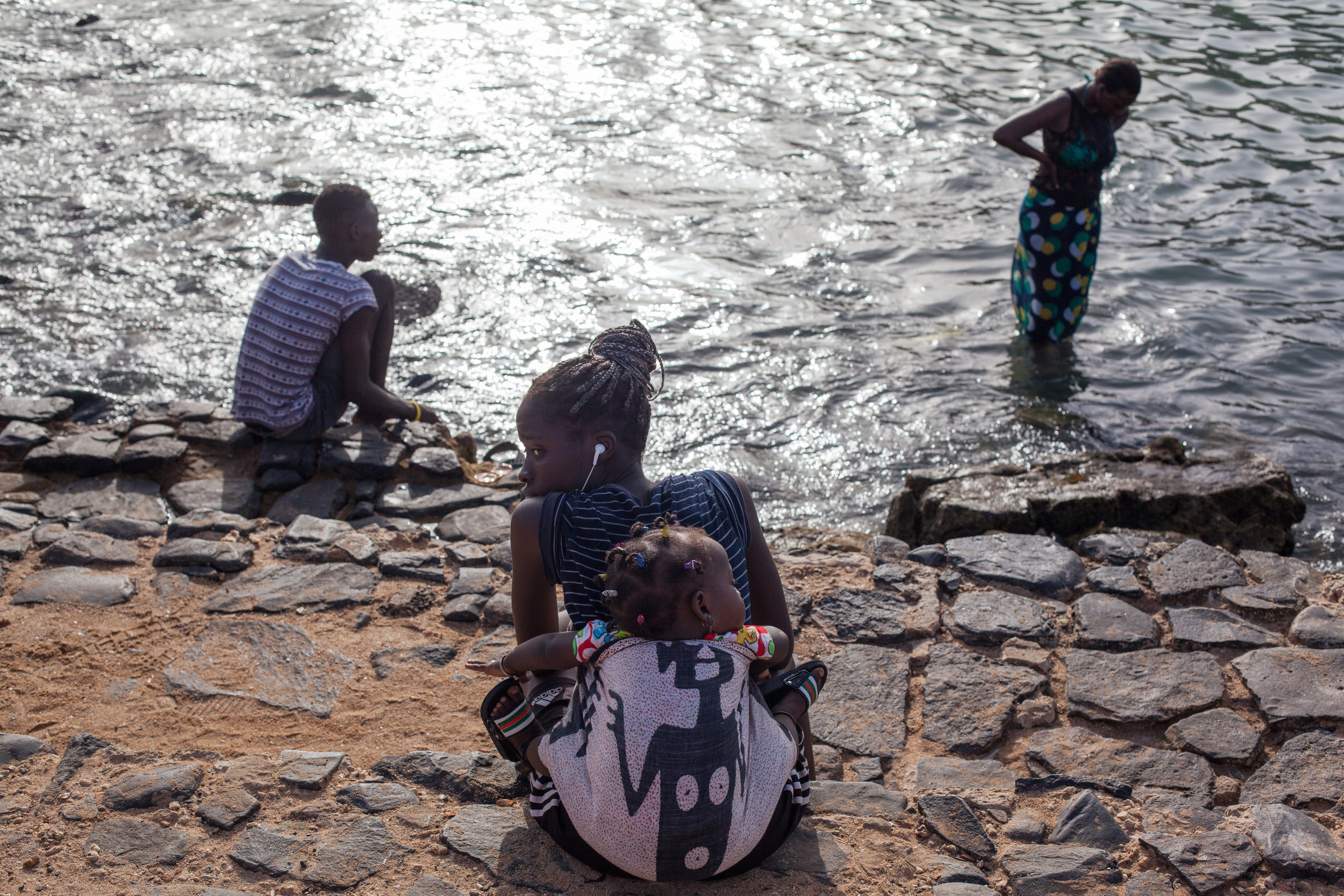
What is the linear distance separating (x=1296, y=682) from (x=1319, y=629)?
40cm

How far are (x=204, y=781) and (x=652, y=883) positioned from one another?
3.91 feet

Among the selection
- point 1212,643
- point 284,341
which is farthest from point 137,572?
point 1212,643

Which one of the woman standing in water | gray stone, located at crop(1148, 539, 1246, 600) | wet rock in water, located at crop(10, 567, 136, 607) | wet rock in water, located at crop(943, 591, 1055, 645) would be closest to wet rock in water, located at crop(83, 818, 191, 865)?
wet rock in water, located at crop(10, 567, 136, 607)

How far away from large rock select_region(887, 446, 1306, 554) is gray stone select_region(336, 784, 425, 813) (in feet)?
8.96

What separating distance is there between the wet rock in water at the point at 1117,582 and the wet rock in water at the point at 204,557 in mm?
3178

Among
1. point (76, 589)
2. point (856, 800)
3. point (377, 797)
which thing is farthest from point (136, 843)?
point (856, 800)

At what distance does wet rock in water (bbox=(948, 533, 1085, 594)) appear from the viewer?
A: 3.96m

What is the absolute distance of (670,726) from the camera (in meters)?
2.16

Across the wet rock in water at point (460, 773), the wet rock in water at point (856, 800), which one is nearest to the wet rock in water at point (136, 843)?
the wet rock in water at point (460, 773)

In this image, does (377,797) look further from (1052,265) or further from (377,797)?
(1052,265)

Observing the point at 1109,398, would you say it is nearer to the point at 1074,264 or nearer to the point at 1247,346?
the point at 1074,264

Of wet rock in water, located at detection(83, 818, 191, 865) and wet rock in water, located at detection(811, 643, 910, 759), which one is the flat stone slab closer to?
wet rock in water, located at detection(83, 818, 191, 865)

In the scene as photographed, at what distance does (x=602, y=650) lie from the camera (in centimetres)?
228

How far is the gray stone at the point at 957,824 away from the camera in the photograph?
8.61ft
